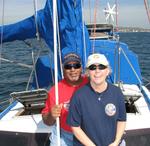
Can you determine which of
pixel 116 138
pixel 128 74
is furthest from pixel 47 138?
pixel 128 74

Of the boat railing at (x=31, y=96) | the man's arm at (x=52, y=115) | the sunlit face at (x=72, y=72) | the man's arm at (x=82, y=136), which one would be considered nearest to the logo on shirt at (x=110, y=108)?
the man's arm at (x=82, y=136)

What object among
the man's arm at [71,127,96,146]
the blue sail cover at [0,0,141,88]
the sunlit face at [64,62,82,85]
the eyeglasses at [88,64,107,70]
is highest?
the blue sail cover at [0,0,141,88]

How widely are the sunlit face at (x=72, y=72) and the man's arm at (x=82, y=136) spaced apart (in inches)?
24.1

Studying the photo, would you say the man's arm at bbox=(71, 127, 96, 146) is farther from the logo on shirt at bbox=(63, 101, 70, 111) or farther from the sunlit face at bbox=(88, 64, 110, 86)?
the sunlit face at bbox=(88, 64, 110, 86)

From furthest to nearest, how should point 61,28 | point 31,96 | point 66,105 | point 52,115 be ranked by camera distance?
point 61,28 < point 31,96 < point 66,105 < point 52,115

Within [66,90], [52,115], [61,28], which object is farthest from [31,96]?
[52,115]

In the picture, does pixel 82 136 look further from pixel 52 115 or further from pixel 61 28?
pixel 61 28

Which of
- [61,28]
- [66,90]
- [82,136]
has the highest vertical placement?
[61,28]

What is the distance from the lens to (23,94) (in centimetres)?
612

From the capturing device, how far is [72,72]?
15.3ft

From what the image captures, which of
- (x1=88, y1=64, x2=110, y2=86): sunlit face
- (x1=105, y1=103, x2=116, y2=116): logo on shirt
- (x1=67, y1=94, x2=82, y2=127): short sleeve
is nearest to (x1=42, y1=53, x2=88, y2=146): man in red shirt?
(x1=67, y1=94, x2=82, y2=127): short sleeve

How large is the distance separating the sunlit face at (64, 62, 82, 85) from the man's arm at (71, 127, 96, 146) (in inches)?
24.1

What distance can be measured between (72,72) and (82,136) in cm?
77

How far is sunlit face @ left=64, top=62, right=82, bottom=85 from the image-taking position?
184 inches
